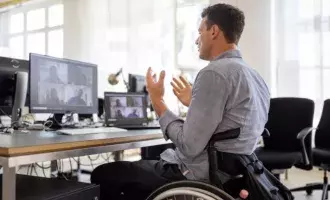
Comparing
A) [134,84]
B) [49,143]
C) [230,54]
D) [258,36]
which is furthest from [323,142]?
[49,143]

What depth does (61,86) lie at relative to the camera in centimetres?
218

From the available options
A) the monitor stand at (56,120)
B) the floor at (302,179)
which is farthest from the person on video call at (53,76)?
the floor at (302,179)

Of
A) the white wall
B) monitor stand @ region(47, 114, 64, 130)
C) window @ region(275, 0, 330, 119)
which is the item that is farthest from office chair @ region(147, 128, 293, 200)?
the white wall

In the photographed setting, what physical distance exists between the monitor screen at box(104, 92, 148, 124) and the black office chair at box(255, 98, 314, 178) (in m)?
0.96

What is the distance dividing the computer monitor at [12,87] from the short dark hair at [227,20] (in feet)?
4.43

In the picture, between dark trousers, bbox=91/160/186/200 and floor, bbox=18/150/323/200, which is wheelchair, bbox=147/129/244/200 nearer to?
dark trousers, bbox=91/160/186/200

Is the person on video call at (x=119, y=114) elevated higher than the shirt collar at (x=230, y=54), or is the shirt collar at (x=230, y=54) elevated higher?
the shirt collar at (x=230, y=54)

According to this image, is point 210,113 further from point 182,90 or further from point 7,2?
point 7,2

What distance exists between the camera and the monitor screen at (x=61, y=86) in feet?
6.56

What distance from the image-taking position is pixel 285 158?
2619 mm

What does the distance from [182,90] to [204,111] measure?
0.56 m

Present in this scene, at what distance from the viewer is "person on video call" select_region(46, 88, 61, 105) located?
2098 millimetres

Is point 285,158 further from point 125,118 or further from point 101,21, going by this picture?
point 101,21

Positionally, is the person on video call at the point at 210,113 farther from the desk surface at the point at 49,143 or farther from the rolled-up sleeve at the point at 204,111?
the desk surface at the point at 49,143
